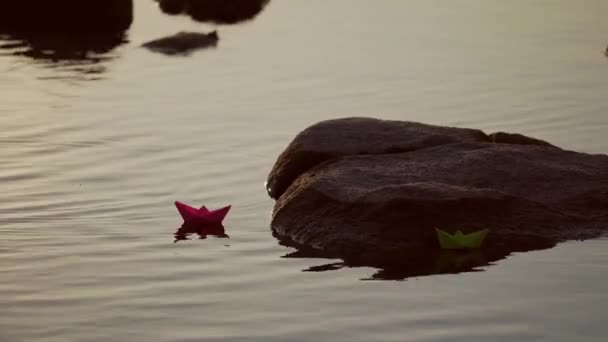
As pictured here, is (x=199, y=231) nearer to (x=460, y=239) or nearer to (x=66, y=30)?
(x=460, y=239)

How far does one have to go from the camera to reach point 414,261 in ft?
32.1

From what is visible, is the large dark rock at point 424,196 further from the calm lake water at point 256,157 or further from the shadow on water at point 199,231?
the shadow on water at point 199,231

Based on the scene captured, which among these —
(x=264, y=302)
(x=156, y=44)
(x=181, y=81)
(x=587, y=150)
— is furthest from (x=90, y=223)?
(x=156, y=44)

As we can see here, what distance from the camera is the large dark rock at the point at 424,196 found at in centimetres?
1002

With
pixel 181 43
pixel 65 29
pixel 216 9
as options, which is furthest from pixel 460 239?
pixel 216 9

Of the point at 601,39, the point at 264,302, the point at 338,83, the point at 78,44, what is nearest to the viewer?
the point at 264,302

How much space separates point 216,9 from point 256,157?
46.9ft

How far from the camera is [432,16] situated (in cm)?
2303

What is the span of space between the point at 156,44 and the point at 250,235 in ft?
34.6

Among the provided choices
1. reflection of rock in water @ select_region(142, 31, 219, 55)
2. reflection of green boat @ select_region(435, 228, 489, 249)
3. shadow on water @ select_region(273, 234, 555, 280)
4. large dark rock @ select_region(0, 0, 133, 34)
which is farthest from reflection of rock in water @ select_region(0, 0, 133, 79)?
reflection of green boat @ select_region(435, 228, 489, 249)

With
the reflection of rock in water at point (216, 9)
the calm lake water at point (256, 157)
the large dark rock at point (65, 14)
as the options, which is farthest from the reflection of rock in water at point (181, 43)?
the reflection of rock in water at point (216, 9)

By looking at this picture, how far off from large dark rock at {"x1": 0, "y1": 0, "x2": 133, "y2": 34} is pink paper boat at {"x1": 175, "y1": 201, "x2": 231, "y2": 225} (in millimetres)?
13823

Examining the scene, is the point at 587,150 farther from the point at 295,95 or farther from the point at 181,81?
the point at 181,81

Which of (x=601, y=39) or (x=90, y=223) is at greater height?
(x=601, y=39)
